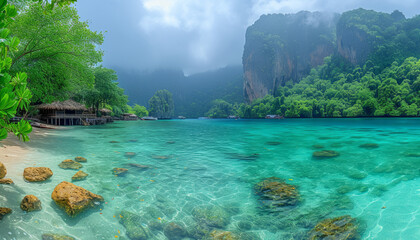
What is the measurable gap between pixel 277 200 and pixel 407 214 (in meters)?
2.69

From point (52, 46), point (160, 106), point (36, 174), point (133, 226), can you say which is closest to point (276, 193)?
point (133, 226)

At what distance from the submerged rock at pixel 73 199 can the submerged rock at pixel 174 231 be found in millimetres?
1852

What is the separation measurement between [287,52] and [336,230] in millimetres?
153150

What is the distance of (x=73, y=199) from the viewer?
4.20m

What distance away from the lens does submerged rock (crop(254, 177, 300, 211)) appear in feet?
Answer: 16.0

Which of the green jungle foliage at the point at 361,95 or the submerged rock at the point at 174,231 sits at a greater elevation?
the green jungle foliage at the point at 361,95

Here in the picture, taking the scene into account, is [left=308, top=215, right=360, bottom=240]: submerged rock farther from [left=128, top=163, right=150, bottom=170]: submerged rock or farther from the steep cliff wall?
the steep cliff wall

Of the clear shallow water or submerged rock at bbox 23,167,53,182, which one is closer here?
the clear shallow water

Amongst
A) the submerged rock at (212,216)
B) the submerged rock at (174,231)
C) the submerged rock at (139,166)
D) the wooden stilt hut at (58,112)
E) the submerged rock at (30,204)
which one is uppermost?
the wooden stilt hut at (58,112)

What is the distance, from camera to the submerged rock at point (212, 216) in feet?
13.5

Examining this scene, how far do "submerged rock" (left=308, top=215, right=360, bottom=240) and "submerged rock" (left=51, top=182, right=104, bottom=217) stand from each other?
14.9ft

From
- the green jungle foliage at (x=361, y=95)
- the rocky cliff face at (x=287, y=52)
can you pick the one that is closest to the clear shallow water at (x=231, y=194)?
the green jungle foliage at (x=361, y=95)

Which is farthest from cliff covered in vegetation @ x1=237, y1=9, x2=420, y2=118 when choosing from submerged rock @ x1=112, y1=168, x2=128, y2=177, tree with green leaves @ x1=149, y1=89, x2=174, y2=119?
submerged rock @ x1=112, y1=168, x2=128, y2=177

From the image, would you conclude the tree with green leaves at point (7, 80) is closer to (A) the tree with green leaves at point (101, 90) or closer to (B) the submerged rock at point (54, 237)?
(B) the submerged rock at point (54, 237)
